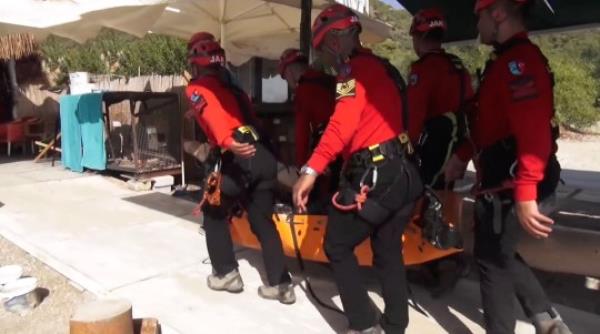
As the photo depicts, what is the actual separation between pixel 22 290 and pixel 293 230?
6.77ft

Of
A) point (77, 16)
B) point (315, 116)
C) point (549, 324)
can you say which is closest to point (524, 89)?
point (549, 324)

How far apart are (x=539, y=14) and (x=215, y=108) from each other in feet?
17.0

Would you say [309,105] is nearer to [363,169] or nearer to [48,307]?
[363,169]

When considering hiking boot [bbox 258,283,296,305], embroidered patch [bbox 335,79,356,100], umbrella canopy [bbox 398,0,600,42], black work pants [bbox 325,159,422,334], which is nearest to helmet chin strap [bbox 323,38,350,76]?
embroidered patch [bbox 335,79,356,100]

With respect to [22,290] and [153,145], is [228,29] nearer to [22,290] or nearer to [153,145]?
[153,145]

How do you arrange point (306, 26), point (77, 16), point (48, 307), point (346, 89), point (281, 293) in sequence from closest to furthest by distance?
point (346, 89)
point (281, 293)
point (48, 307)
point (77, 16)
point (306, 26)

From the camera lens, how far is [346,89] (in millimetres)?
2646

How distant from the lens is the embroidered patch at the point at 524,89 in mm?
2283

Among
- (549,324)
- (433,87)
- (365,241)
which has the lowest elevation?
(549,324)

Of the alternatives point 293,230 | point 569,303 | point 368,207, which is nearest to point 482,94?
point 368,207

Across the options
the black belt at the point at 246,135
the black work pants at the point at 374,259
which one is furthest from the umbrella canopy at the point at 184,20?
the black work pants at the point at 374,259

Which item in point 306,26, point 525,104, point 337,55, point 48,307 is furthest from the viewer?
point 306,26

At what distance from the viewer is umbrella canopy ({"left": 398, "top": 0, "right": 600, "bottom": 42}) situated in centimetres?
619

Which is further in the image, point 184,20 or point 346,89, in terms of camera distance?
point 184,20
